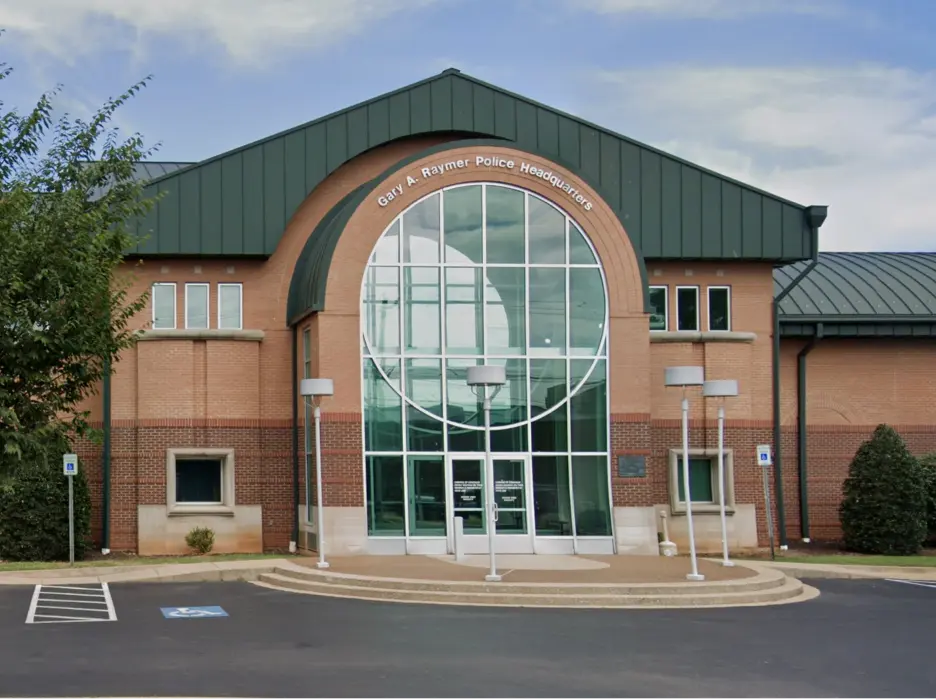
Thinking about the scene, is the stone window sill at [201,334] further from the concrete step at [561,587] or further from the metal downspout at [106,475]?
the concrete step at [561,587]

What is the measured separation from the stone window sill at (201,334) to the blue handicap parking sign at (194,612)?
10775 millimetres

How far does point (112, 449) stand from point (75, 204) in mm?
17957

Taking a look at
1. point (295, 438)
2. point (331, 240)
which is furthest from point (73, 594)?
point (331, 240)

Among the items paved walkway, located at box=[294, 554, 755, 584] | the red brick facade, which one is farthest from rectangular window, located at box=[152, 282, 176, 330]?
paved walkway, located at box=[294, 554, 755, 584]

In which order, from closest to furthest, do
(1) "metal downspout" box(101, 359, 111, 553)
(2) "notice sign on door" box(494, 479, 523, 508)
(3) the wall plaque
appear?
1. (2) "notice sign on door" box(494, 479, 523, 508)
2. (3) the wall plaque
3. (1) "metal downspout" box(101, 359, 111, 553)

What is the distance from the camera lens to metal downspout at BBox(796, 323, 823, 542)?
108 ft

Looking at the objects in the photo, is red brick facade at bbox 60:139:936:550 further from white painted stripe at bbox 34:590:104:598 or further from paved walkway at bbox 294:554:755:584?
white painted stripe at bbox 34:590:104:598

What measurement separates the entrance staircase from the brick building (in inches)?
202

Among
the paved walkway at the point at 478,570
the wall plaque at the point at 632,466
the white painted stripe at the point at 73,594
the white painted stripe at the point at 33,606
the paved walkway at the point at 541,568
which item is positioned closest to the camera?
the white painted stripe at the point at 33,606

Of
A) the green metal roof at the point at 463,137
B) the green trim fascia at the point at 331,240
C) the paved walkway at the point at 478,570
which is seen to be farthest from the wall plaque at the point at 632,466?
the green metal roof at the point at 463,137

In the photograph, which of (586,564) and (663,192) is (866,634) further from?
(663,192)

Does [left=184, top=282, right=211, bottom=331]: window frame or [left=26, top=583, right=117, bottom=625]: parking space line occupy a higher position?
[left=184, top=282, right=211, bottom=331]: window frame

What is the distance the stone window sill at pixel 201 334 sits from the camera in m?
29.4

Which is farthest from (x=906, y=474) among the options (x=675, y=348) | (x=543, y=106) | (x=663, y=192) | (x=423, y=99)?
(x=423, y=99)
